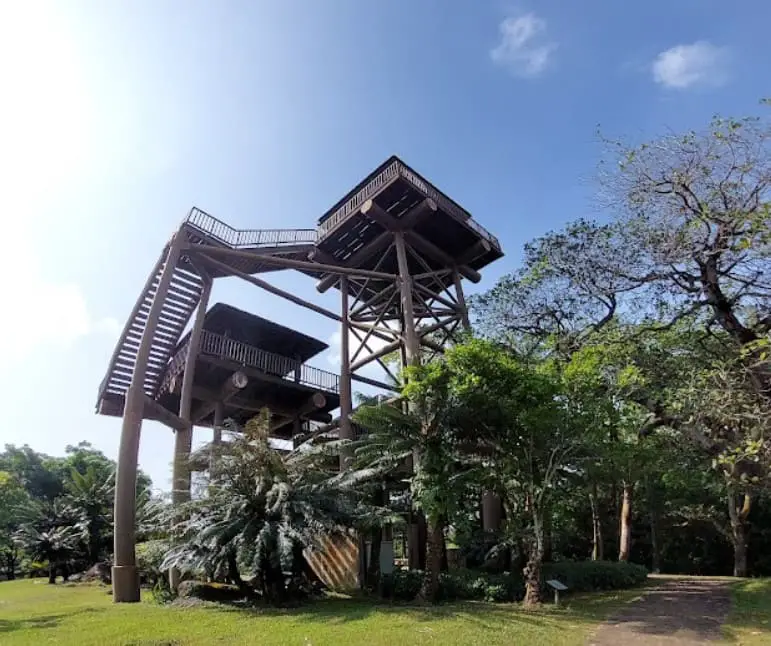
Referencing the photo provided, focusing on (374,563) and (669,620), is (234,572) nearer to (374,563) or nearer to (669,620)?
(374,563)

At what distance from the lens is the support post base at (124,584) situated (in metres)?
13.4

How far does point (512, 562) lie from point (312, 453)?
6599mm

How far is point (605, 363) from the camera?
13539 mm

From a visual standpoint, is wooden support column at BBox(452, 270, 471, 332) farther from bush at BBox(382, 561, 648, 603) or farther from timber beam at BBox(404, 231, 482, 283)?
bush at BBox(382, 561, 648, 603)

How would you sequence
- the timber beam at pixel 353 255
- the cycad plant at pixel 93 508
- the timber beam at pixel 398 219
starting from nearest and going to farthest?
1. the timber beam at pixel 398 219
2. the timber beam at pixel 353 255
3. the cycad plant at pixel 93 508

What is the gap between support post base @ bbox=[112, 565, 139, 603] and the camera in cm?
1336

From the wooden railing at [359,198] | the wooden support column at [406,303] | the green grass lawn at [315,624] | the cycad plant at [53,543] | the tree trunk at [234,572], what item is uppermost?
the wooden railing at [359,198]

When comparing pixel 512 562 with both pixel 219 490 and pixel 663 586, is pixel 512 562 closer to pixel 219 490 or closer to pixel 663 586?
pixel 663 586

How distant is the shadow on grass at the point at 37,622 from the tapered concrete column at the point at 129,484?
122 cm

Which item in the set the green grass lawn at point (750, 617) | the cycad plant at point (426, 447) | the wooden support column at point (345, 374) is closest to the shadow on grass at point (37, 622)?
the cycad plant at point (426, 447)

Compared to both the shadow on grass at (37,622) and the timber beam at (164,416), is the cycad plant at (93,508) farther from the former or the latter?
the shadow on grass at (37,622)

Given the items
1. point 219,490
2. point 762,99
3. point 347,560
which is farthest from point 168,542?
point 762,99

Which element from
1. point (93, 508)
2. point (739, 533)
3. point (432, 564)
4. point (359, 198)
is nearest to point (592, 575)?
point (432, 564)

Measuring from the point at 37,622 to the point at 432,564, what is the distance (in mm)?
8245
